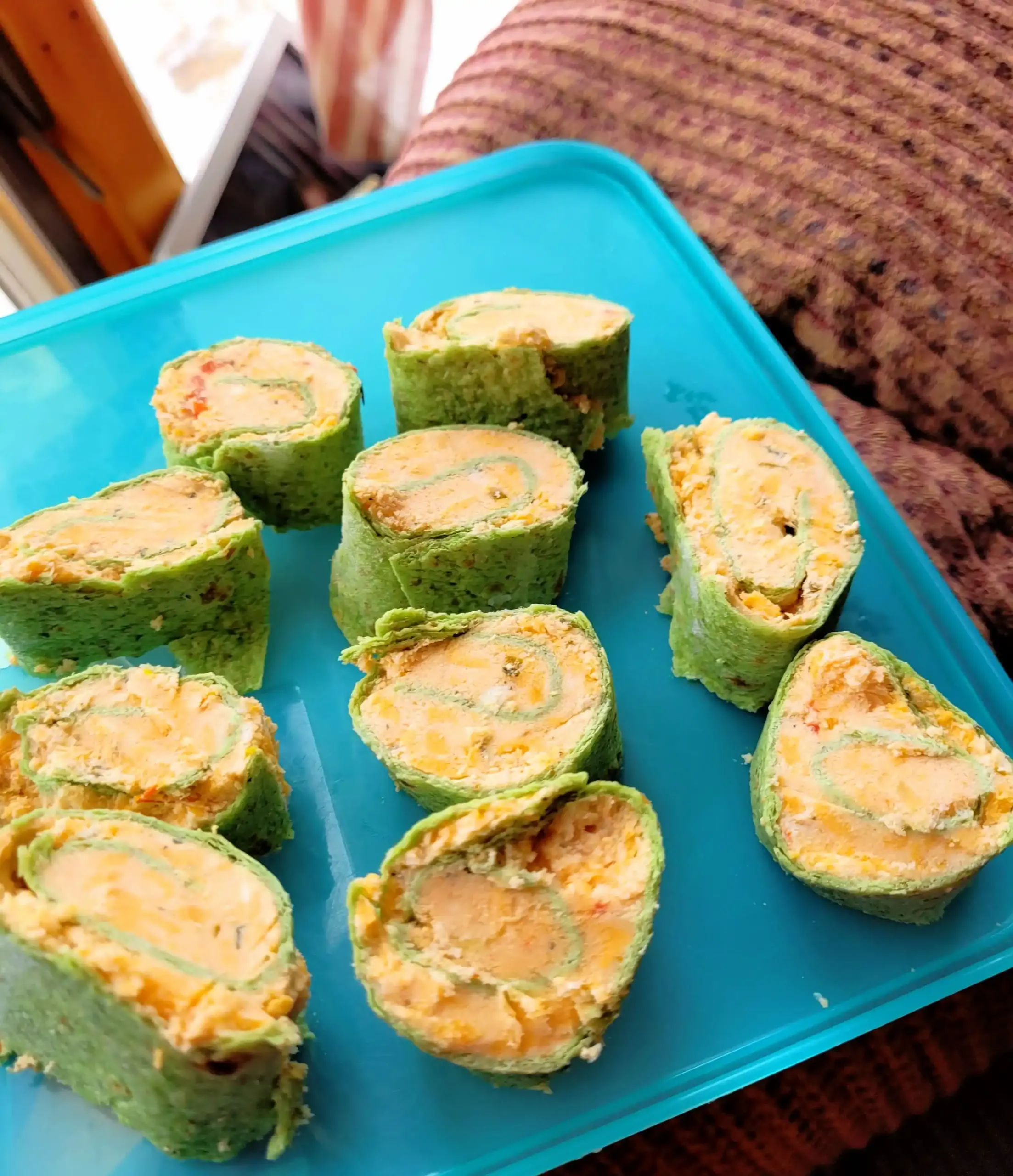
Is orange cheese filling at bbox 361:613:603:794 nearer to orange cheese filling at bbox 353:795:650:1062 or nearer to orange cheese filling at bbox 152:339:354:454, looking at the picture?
orange cheese filling at bbox 353:795:650:1062

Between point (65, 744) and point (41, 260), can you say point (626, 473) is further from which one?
point (41, 260)

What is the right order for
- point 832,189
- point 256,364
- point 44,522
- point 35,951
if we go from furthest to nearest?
point 832,189 → point 256,364 → point 44,522 → point 35,951

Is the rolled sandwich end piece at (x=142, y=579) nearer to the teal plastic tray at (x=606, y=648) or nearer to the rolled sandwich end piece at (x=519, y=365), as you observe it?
the teal plastic tray at (x=606, y=648)

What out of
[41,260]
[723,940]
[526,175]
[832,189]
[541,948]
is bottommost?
[723,940]

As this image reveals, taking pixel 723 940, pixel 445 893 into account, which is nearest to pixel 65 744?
pixel 445 893

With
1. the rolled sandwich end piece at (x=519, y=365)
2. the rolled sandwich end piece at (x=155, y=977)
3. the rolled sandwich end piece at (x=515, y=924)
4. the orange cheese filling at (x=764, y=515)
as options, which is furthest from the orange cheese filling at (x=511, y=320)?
the rolled sandwich end piece at (x=155, y=977)

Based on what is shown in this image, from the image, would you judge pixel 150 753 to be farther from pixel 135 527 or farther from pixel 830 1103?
pixel 830 1103

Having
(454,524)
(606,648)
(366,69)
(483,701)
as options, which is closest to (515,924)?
(483,701)
